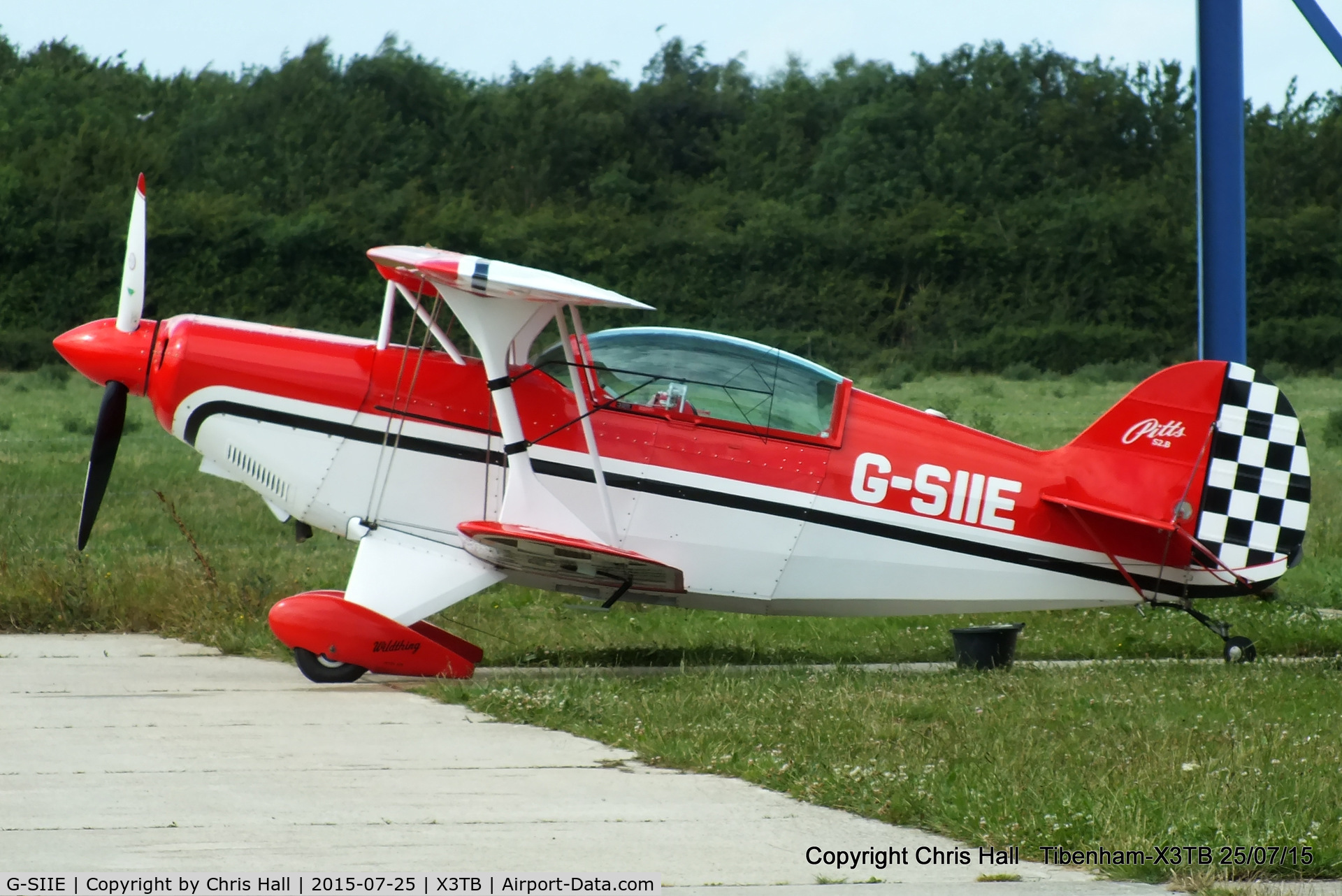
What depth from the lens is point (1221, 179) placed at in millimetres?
11773

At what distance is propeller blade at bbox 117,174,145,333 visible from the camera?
28.5 feet

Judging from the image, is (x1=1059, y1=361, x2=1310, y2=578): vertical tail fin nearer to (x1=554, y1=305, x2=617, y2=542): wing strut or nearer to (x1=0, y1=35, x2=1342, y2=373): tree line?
(x1=554, y1=305, x2=617, y2=542): wing strut

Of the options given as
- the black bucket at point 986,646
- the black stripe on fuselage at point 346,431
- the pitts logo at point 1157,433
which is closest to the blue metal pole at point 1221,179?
the pitts logo at point 1157,433

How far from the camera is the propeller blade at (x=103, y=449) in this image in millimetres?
8923

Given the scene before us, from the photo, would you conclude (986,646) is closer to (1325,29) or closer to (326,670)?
(326,670)

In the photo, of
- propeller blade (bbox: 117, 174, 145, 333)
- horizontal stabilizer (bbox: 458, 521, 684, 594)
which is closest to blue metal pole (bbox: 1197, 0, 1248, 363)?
horizontal stabilizer (bbox: 458, 521, 684, 594)

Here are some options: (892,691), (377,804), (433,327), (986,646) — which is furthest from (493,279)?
(986,646)

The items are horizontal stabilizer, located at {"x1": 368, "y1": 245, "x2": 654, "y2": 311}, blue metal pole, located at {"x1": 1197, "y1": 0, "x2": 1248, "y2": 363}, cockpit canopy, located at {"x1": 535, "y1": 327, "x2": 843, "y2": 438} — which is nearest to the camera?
horizontal stabilizer, located at {"x1": 368, "y1": 245, "x2": 654, "y2": 311}

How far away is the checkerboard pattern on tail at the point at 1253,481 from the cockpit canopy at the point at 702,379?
2424mm

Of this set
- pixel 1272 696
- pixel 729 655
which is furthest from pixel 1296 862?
pixel 729 655

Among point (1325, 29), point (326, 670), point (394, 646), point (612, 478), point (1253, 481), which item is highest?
point (1325, 29)

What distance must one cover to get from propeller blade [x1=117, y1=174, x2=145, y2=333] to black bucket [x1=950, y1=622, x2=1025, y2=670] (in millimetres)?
5227

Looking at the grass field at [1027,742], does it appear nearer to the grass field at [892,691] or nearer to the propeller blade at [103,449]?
the grass field at [892,691]

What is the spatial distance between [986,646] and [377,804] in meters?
4.59
